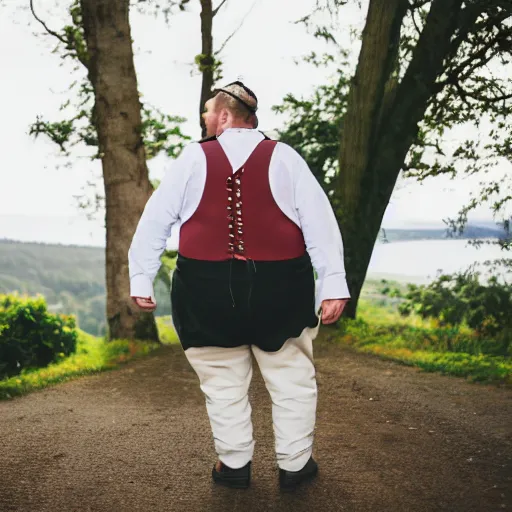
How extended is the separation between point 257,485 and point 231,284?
3.61ft

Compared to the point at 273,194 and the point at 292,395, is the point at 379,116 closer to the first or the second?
the point at 273,194

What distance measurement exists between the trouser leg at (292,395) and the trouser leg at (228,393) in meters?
0.12

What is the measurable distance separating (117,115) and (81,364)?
121 inches

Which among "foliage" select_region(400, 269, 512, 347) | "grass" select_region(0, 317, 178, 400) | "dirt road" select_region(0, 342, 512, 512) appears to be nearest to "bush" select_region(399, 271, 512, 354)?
"foliage" select_region(400, 269, 512, 347)

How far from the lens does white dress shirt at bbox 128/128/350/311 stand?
127 inches

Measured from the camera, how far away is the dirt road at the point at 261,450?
329cm

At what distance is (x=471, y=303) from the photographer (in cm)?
896

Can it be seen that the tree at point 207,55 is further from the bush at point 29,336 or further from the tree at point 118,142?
the bush at point 29,336

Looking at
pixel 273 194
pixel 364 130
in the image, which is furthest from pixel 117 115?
pixel 273 194

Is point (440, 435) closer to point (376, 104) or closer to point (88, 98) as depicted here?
point (376, 104)

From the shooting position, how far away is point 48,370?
7266mm

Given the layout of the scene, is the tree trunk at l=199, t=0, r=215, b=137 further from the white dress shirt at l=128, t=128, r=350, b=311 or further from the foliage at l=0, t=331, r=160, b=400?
the white dress shirt at l=128, t=128, r=350, b=311

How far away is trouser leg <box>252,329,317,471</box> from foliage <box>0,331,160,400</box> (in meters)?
3.76

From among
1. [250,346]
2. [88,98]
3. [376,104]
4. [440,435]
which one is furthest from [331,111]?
[250,346]
